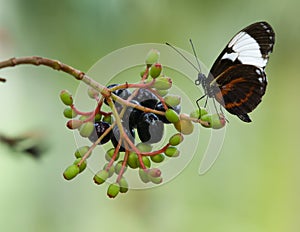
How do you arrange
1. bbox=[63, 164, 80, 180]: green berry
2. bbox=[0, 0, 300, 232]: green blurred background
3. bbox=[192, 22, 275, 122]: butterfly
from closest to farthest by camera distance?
bbox=[63, 164, 80, 180]: green berry < bbox=[192, 22, 275, 122]: butterfly < bbox=[0, 0, 300, 232]: green blurred background

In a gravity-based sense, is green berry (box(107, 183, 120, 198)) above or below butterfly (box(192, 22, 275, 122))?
below

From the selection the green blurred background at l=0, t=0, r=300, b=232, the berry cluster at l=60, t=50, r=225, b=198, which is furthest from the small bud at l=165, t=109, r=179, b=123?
the green blurred background at l=0, t=0, r=300, b=232

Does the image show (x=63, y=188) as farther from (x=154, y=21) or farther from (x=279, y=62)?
(x=279, y=62)

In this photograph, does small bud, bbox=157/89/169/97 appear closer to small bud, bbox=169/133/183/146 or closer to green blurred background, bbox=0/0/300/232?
small bud, bbox=169/133/183/146

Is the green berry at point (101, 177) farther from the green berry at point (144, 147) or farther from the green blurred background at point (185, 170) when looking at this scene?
the green blurred background at point (185, 170)

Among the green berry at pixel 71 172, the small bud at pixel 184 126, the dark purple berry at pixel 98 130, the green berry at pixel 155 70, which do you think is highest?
the green berry at pixel 155 70

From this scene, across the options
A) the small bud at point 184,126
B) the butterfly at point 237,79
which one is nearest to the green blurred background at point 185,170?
the butterfly at point 237,79
